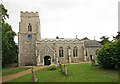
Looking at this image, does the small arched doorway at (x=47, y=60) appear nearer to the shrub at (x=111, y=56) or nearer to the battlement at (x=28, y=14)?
the battlement at (x=28, y=14)

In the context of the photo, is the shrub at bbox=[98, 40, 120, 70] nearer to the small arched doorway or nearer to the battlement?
the small arched doorway

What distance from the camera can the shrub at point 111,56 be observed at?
27281 millimetres

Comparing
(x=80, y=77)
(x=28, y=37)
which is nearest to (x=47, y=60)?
(x=28, y=37)

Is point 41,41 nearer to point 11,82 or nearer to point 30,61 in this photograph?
point 30,61

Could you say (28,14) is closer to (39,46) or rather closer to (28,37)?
(28,37)

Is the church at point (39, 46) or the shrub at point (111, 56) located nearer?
the shrub at point (111, 56)

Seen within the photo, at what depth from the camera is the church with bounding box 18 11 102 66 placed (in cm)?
5309

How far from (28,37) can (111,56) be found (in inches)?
1185

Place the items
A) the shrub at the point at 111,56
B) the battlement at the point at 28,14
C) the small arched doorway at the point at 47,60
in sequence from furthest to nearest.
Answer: the battlement at the point at 28,14 → the small arched doorway at the point at 47,60 → the shrub at the point at 111,56

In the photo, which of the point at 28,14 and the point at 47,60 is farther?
the point at 28,14

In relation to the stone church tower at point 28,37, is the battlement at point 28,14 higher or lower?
higher

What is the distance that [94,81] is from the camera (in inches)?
823

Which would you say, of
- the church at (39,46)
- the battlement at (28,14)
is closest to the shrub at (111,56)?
the church at (39,46)

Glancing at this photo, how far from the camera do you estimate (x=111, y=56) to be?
28094mm
